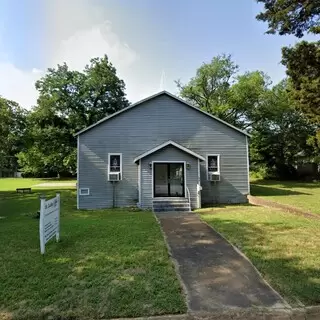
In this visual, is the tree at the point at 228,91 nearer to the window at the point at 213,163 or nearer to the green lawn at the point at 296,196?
the green lawn at the point at 296,196

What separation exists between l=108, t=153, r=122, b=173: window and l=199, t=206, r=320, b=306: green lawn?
696cm

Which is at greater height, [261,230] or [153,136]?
[153,136]

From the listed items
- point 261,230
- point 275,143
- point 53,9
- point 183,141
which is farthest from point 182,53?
point 275,143

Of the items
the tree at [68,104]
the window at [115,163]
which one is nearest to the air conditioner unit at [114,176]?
the window at [115,163]

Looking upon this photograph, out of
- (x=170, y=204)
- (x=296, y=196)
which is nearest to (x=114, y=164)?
(x=170, y=204)

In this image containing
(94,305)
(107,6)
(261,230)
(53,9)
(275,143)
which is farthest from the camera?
(275,143)

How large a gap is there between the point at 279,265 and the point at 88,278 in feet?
10.9

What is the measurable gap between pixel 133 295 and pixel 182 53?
14.9 meters

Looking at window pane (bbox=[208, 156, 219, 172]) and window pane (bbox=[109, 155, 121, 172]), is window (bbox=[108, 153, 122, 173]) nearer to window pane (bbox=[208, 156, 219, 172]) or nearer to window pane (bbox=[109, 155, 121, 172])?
window pane (bbox=[109, 155, 121, 172])

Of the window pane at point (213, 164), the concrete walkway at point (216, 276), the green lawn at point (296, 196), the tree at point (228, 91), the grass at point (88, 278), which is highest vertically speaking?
the tree at point (228, 91)

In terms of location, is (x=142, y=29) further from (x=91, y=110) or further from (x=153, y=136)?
(x=91, y=110)

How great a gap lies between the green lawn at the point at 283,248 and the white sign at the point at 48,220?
4.18m

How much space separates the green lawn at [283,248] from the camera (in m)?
3.89

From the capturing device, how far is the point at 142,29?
42.3 ft
